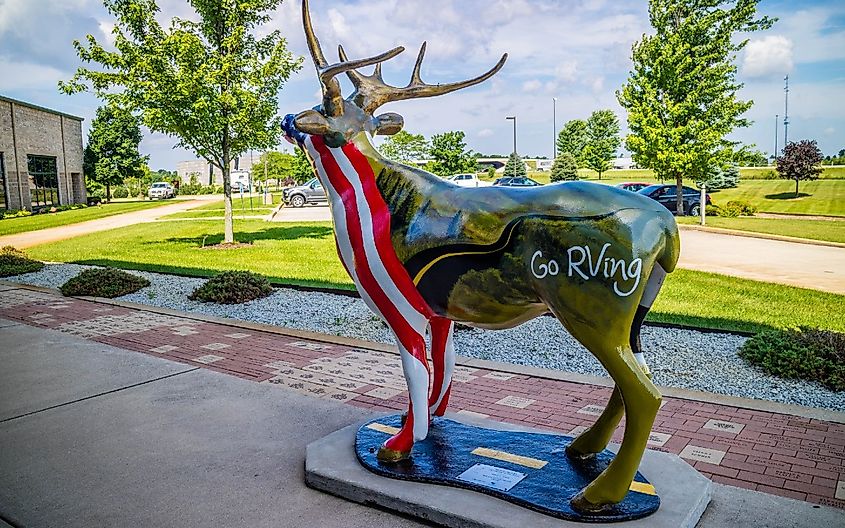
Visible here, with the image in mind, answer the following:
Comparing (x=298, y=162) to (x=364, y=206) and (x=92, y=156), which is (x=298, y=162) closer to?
(x=92, y=156)

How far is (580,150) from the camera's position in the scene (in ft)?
208

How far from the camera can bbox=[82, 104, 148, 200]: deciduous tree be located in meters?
50.5

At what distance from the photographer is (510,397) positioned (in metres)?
5.56

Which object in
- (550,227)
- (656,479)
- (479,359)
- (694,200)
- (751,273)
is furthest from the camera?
(694,200)

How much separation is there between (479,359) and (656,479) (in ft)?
10.8

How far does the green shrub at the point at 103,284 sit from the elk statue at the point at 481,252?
324 inches

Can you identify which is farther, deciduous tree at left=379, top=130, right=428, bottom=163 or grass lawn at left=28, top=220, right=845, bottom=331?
deciduous tree at left=379, top=130, right=428, bottom=163

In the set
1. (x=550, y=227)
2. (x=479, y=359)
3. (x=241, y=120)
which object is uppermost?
(x=241, y=120)

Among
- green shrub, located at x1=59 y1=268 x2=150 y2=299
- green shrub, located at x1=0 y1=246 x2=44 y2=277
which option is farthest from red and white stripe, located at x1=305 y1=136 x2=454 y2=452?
green shrub, located at x1=0 y1=246 x2=44 y2=277

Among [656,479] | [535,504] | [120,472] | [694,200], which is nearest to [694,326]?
[656,479]

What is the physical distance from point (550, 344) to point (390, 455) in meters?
3.98

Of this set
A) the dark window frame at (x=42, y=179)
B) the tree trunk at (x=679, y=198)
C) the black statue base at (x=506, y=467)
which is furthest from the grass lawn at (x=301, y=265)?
the dark window frame at (x=42, y=179)

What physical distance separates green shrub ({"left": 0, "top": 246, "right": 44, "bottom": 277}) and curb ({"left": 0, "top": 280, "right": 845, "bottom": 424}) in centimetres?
544

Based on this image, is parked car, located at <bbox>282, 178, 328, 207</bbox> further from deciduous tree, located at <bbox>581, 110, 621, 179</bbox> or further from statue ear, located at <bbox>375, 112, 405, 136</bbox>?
statue ear, located at <bbox>375, 112, 405, 136</bbox>
